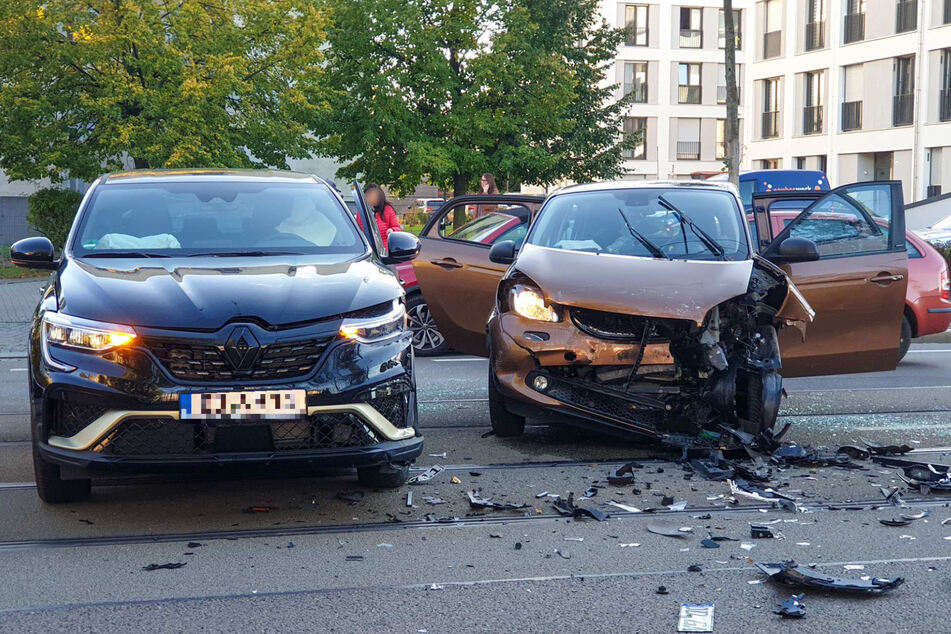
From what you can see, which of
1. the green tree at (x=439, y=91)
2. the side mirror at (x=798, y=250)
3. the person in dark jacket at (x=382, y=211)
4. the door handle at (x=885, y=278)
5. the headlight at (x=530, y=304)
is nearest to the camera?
the headlight at (x=530, y=304)

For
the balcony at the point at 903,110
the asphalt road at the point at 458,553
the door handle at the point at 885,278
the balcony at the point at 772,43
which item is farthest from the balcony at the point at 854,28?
the asphalt road at the point at 458,553

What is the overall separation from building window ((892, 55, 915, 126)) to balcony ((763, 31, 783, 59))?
701cm

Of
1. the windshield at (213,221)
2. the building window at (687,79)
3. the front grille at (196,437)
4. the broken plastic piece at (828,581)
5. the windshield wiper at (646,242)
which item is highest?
the building window at (687,79)

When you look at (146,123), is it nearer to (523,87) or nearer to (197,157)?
(197,157)

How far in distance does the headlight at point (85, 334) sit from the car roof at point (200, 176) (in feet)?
5.84

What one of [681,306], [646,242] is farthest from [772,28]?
[681,306]

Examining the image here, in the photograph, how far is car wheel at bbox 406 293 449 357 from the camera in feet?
41.9

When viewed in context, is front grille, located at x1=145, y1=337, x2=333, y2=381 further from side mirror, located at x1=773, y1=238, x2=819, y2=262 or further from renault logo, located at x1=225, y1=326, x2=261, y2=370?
side mirror, located at x1=773, y1=238, x2=819, y2=262

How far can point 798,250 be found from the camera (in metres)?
8.10

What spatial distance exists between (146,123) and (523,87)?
12809mm

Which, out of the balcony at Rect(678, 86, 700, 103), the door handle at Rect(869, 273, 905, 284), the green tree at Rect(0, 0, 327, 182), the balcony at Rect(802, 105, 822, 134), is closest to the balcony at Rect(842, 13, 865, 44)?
the balcony at Rect(802, 105, 822, 134)

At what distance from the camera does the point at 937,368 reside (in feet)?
39.9

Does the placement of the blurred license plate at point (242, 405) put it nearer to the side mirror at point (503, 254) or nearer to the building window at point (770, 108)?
the side mirror at point (503, 254)

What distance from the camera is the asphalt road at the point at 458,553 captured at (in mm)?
4305
